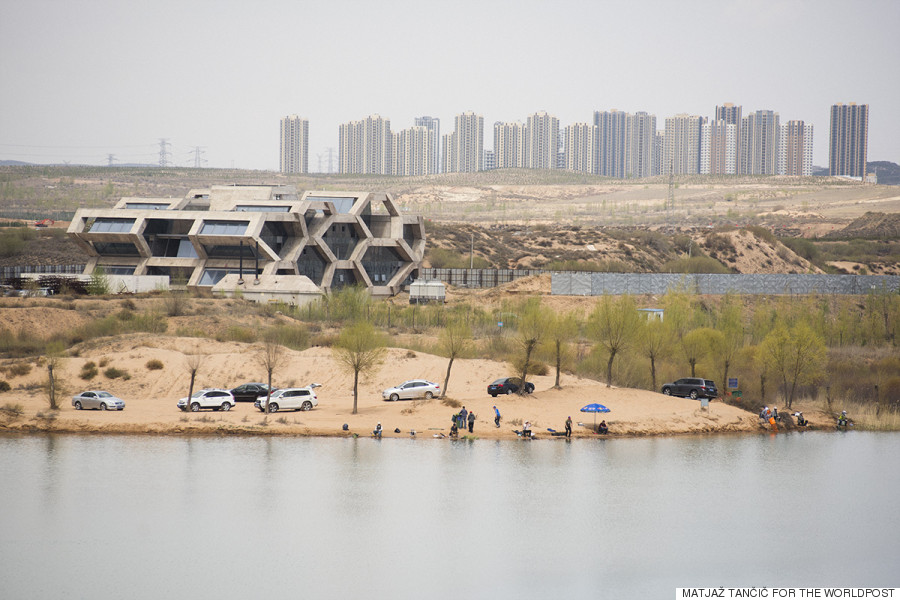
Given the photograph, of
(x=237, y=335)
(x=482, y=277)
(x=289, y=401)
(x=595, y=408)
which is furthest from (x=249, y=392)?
(x=482, y=277)

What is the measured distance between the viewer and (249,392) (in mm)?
51688

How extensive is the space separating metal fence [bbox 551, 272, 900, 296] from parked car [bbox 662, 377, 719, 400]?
24038 mm

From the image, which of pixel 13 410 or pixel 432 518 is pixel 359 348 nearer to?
pixel 13 410

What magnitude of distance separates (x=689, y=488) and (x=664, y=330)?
21.1 m

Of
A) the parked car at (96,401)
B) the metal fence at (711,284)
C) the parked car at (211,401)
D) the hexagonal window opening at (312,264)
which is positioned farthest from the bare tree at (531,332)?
the hexagonal window opening at (312,264)

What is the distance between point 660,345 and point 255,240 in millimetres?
37336

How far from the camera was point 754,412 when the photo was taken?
5231cm

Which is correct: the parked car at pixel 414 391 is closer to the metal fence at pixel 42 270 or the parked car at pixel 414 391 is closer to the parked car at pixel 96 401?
the parked car at pixel 96 401

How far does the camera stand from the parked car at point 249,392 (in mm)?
51469

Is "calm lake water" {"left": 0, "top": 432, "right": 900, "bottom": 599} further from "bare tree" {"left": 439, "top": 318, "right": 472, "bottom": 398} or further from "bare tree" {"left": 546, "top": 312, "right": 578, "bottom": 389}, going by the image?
"bare tree" {"left": 439, "top": 318, "right": 472, "bottom": 398}

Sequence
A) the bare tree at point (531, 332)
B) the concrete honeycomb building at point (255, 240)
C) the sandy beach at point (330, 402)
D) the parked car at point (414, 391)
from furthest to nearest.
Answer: the concrete honeycomb building at point (255, 240) → the bare tree at point (531, 332) → the parked car at point (414, 391) → the sandy beach at point (330, 402)

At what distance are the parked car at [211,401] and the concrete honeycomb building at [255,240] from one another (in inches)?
1222

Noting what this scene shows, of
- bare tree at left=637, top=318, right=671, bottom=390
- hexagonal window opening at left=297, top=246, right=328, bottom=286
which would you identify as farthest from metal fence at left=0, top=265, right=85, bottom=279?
bare tree at left=637, top=318, right=671, bottom=390

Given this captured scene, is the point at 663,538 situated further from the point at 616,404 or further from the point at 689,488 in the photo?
the point at 616,404
